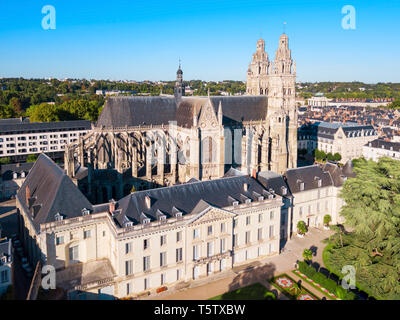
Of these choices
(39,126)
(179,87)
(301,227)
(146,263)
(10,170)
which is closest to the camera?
(146,263)

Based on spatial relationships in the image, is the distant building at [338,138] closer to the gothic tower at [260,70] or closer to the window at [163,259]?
the gothic tower at [260,70]

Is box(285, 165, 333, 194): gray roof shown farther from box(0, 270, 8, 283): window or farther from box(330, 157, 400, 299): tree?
box(0, 270, 8, 283): window

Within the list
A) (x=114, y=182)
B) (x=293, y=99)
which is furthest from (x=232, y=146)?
(x=114, y=182)

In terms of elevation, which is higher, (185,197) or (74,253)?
(185,197)

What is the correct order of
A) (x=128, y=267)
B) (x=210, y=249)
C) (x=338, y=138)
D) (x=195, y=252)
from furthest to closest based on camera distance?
1. (x=338, y=138)
2. (x=210, y=249)
3. (x=195, y=252)
4. (x=128, y=267)

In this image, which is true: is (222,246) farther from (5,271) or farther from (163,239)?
(5,271)

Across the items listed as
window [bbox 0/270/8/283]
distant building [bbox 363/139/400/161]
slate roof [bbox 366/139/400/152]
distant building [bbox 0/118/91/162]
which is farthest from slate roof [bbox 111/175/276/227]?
distant building [bbox 0/118/91/162]

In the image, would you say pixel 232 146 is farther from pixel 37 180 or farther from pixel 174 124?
pixel 37 180

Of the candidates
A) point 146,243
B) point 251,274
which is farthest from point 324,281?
point 146,243
